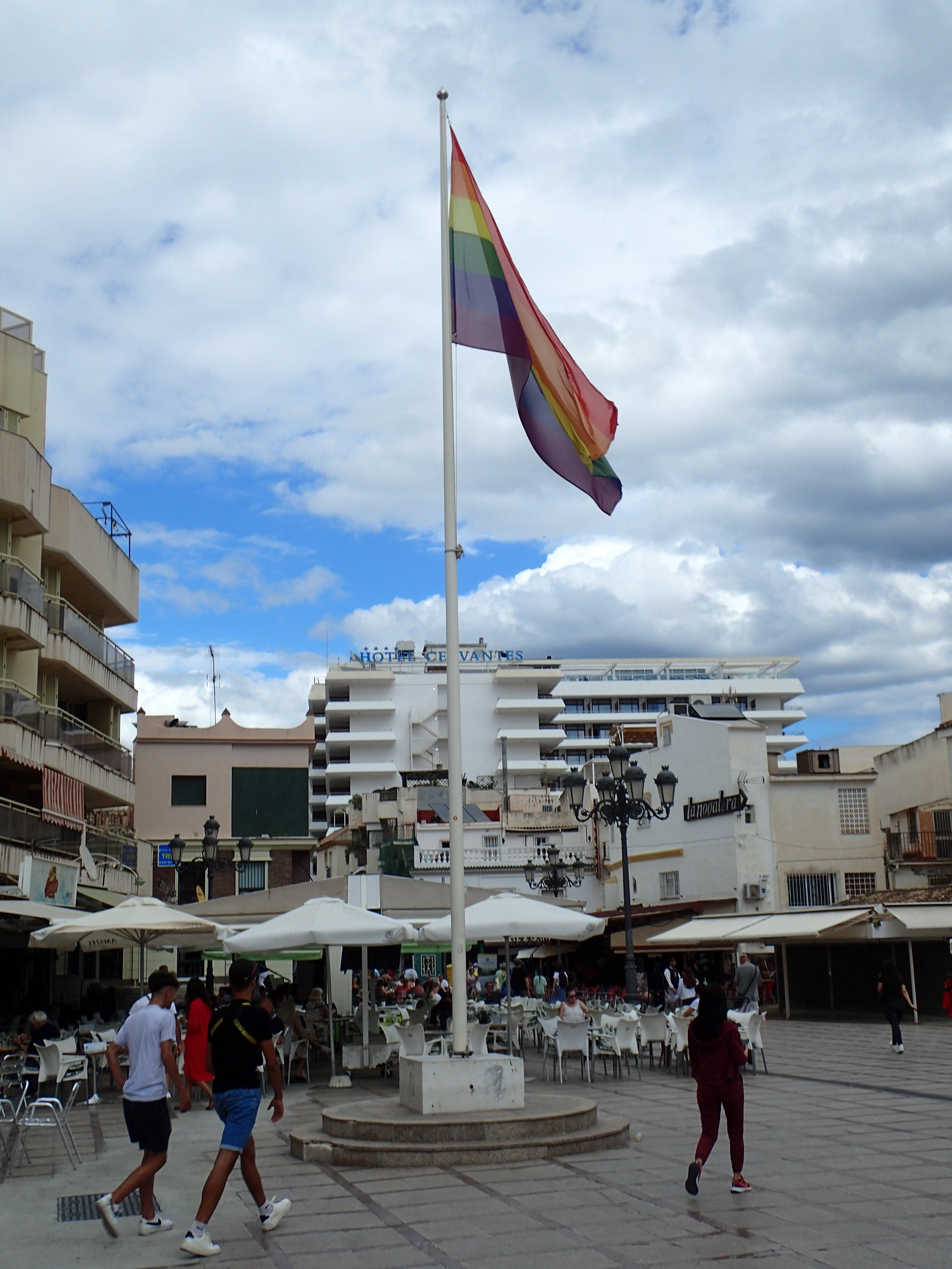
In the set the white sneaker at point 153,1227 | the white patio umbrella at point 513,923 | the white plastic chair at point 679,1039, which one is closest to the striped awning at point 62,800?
the white patio umbrella at point 513,923

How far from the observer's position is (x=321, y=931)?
15.9 meters

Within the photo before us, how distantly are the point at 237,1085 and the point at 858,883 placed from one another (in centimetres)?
3285

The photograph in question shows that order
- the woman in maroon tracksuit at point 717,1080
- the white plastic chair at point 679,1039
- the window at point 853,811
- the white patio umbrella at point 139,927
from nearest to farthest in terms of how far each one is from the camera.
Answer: the woman in maroon tracksuit at point 717,1080, the white patio umbrella at point 139,927, the white plastic chair at point 679,1039, the window at point 853,811

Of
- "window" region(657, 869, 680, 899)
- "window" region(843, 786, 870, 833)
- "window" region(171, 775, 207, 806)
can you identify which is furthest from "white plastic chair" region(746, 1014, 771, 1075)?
"window" region(171, 775, 207, 806)

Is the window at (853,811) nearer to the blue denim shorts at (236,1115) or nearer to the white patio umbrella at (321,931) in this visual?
the white patio umbrella at (321,931)

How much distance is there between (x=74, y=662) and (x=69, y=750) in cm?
244

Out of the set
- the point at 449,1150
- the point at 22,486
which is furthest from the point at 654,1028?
the point at 22,486

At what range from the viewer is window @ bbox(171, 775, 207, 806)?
47125 millimetres

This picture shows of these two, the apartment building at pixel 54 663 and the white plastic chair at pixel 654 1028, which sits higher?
the apartment building at pixel 54 663

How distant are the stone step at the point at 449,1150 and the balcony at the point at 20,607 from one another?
735 inches

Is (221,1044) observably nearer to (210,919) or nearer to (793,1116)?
(793,1116)

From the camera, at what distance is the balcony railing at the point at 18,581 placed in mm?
27000

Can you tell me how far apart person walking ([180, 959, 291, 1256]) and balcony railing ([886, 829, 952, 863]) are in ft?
101

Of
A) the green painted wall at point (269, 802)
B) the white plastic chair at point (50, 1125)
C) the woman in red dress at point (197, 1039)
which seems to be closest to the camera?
the white plastic chair at point (50, 1125)
